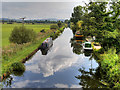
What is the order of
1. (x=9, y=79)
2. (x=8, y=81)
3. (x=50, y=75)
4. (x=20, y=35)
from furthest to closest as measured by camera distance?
(x=20, y=35) < (x=50, y=75) < (x=9, y=79) < (x=8, y=81)

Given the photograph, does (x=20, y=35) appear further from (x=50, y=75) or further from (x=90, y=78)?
(x=90, y=78)

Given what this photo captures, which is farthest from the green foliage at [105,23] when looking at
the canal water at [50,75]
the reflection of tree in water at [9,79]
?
the reflection of tree in water at [9,79]

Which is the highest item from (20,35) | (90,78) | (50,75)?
(20,35)

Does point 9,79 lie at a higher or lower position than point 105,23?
lower

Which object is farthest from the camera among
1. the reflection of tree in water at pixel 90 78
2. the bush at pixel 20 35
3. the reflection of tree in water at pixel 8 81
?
the bush at pixel 20 35

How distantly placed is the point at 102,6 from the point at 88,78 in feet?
36.7

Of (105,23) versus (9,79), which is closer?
(9,79)

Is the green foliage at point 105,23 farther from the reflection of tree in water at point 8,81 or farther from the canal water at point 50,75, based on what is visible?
the reflection of tree in water at point 8,81

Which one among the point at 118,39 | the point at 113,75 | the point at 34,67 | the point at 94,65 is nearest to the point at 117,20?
the point at 118,39

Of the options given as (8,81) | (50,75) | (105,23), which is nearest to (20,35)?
(50,75)

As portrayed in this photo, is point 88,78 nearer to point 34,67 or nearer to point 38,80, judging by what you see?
point 38,80

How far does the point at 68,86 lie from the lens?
12141 mm

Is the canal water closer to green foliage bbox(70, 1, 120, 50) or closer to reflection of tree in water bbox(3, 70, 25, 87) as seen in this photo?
reflection of tree in water bbox(3, 70, 25, 87)

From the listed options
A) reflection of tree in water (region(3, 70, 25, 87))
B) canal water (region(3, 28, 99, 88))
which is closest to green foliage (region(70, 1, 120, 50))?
canal water (region(3, 28, 99, 88))
